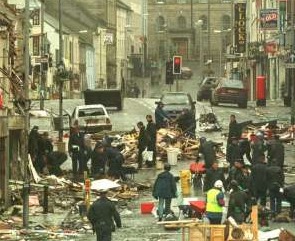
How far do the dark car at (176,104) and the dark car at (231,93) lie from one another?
39.0ft

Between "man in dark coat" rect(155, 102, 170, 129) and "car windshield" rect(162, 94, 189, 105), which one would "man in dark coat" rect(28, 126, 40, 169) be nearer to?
"man in dark coat" rect(155, 102, 170, 129)

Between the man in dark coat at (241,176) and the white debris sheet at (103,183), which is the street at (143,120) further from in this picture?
the man in dark coat at (241,176)

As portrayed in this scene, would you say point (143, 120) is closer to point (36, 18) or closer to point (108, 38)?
point (36, 18)

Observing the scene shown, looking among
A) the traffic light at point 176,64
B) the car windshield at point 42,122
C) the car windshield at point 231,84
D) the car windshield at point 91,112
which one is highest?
the traffic light at point 176,64

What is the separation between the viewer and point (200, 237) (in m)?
22.3

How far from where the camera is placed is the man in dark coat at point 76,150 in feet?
127

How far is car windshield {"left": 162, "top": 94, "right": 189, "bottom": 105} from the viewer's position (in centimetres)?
5325

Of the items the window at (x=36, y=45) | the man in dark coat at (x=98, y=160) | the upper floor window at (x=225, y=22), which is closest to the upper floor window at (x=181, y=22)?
the upper floor window at (x=225, y=22)

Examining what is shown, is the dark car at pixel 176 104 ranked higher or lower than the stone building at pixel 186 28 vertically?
lower

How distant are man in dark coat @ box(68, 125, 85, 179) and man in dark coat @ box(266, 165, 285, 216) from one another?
11190mm

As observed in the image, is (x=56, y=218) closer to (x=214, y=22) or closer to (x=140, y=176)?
(x=140, y=176)

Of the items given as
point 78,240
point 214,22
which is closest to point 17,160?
point 78,240

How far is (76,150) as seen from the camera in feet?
127

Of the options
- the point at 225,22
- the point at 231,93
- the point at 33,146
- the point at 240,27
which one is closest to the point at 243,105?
the point at 231,93
